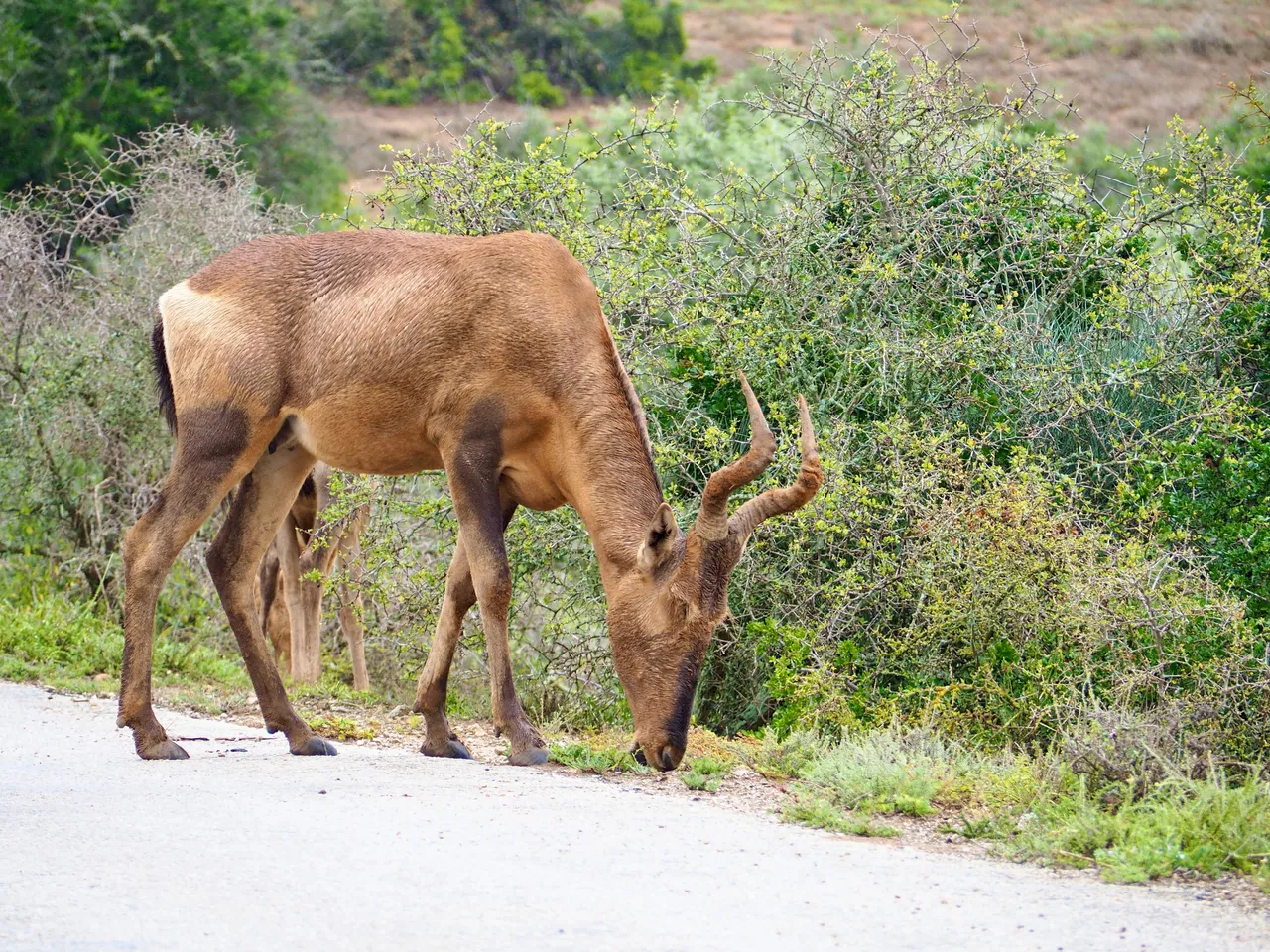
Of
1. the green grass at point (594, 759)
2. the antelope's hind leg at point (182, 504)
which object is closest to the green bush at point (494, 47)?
the antelope's hind leg at point (182, 504)

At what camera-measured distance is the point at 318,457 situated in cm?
882

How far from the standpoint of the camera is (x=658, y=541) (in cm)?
771

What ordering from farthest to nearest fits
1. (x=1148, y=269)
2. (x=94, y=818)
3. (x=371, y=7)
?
(x=371, y=7) < (x=1148, y=269) < (x=94, y=818)

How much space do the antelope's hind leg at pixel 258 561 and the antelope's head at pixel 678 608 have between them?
6.41ft

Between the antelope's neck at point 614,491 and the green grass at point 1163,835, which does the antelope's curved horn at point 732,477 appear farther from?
the green grass at point 1163,835

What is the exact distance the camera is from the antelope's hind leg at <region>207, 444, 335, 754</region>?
341 inches

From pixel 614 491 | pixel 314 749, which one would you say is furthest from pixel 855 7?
pixel 314 749

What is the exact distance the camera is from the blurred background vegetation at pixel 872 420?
28.9 feet

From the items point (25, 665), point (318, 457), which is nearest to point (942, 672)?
point (318, 457)

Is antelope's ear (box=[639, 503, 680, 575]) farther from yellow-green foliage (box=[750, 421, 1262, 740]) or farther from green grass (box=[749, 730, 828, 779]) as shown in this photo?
yellow-green foliage (box=[750, 421, 1262, 740])

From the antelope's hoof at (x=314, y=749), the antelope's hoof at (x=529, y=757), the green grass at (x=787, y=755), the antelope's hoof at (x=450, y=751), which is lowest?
the antelope's hoof at (x=314, y=749)

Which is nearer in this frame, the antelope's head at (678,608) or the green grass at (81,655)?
the antelope's head at (678,608)

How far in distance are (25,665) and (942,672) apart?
253 inches

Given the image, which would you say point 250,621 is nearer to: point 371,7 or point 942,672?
point 942,672
